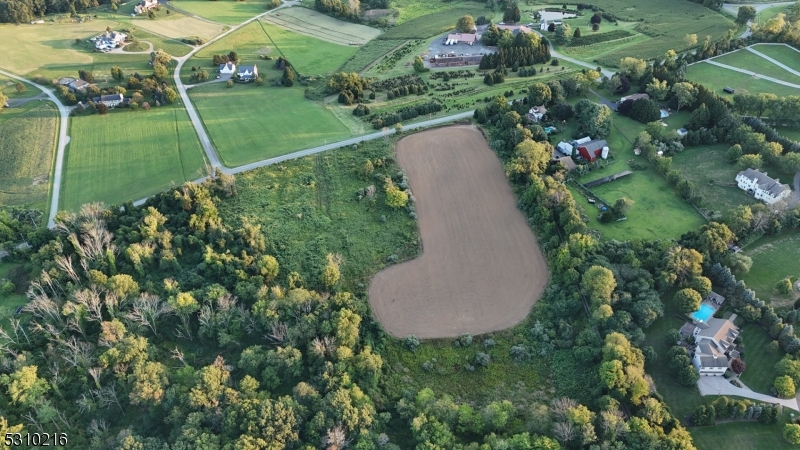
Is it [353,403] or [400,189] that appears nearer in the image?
[353,403]

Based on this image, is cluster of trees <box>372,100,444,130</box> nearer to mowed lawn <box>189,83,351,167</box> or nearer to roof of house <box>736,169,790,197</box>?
mowed lawn <box>189,83,351,167</box>

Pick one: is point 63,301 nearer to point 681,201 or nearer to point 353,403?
point 353,403

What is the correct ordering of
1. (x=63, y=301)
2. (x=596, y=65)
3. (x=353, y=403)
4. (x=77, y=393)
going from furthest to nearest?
(x=596, y=65) < (x=63, y=301) < (x=77, y=393) < (x=353, y=403)

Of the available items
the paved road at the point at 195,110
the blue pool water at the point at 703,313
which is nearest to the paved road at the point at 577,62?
the blue pool water at the point at 703,313

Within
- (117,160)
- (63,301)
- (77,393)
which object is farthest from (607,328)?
(117,160)

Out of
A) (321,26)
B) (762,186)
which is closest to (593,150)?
(762,186)
